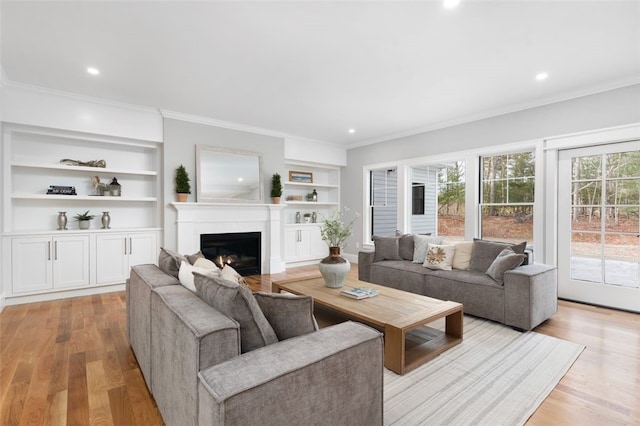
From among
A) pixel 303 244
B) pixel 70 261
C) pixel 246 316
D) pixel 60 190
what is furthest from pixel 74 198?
pixel 246 316

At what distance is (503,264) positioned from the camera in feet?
10.4

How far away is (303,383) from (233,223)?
442 cm

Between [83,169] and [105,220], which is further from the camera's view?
[105,220]

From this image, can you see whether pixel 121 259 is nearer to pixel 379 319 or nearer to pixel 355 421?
pixel 379 319

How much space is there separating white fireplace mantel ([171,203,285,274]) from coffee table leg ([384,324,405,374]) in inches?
143

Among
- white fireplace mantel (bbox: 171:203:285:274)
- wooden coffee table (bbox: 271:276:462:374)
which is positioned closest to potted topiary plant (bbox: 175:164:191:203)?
white fireplace mantel (bbox: 171:203:285:274)

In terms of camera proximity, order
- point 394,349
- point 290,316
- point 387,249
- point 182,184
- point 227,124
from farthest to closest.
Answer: point 227,124, point 182,184, point 387,249, point 394,349, point 290,316

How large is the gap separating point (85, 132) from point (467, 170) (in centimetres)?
554

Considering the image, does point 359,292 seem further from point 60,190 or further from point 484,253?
point 60,190

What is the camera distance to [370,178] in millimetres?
6691

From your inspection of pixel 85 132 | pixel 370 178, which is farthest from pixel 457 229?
pixel 85 132

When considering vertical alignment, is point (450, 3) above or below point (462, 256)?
above

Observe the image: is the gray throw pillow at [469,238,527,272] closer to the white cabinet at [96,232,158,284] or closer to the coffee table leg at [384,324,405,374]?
the coffee table leg at [384,324,405,374]

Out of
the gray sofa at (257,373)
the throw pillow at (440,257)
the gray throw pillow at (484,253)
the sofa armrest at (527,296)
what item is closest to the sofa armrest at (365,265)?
the throw pillow at (440,257)
